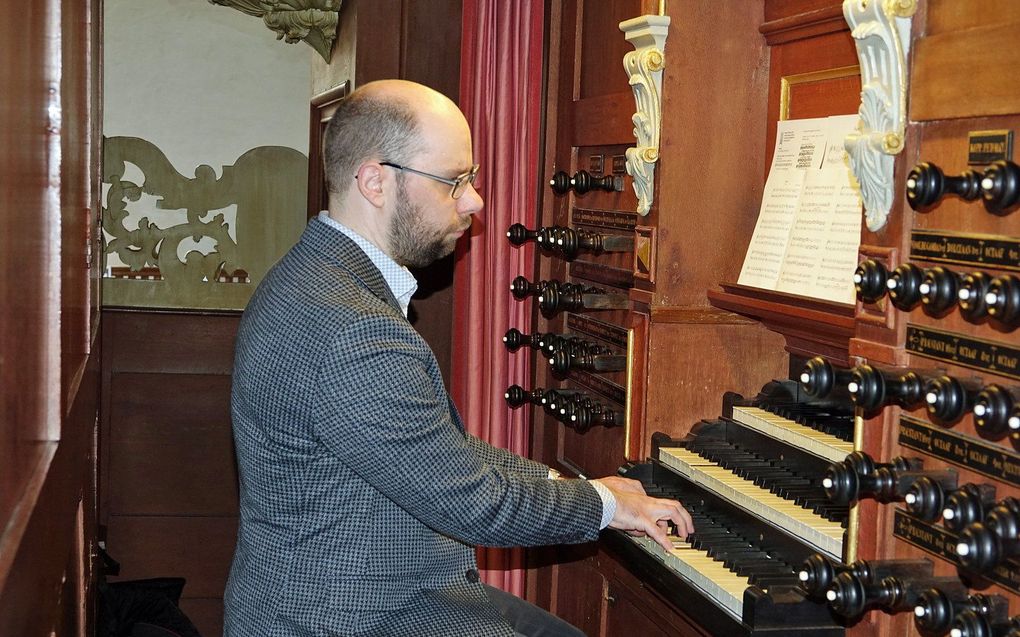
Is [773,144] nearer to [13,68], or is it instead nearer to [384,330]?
[384,330]

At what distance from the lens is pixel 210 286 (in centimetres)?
536

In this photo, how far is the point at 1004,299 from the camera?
68.0 inches

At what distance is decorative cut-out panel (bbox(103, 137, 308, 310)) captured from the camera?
5.28 metres

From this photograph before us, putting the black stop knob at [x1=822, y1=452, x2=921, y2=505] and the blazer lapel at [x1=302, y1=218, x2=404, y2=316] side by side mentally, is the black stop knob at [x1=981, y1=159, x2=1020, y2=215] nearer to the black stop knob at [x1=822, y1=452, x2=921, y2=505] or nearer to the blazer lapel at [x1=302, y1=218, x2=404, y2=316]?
the black stop knob at [x1=822, y1=452, x2=921, y2=505]

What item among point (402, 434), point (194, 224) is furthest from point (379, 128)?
point (194, 224)

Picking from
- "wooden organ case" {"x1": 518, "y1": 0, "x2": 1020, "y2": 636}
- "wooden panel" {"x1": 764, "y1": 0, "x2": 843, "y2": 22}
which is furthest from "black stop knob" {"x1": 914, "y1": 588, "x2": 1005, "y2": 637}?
Result: "wooden panel" {"x1": 764, "y1": 0, "x2": 843, "y2": 22}

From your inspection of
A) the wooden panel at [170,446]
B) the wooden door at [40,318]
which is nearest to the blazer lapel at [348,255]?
the wooden door at [40,318]

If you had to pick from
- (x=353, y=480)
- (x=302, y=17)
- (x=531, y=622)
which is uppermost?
(x=302, y=17)

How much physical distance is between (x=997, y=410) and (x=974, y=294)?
178 mm

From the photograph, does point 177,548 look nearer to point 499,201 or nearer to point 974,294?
point 499,201

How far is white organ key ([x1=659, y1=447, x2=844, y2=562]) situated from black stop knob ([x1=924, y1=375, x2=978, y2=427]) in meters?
0.48

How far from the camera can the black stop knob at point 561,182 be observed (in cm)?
346

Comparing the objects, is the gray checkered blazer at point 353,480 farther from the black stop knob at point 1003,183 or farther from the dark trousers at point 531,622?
the black stop knob at point 1003,183

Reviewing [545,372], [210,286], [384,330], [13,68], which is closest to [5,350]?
[13,68]
